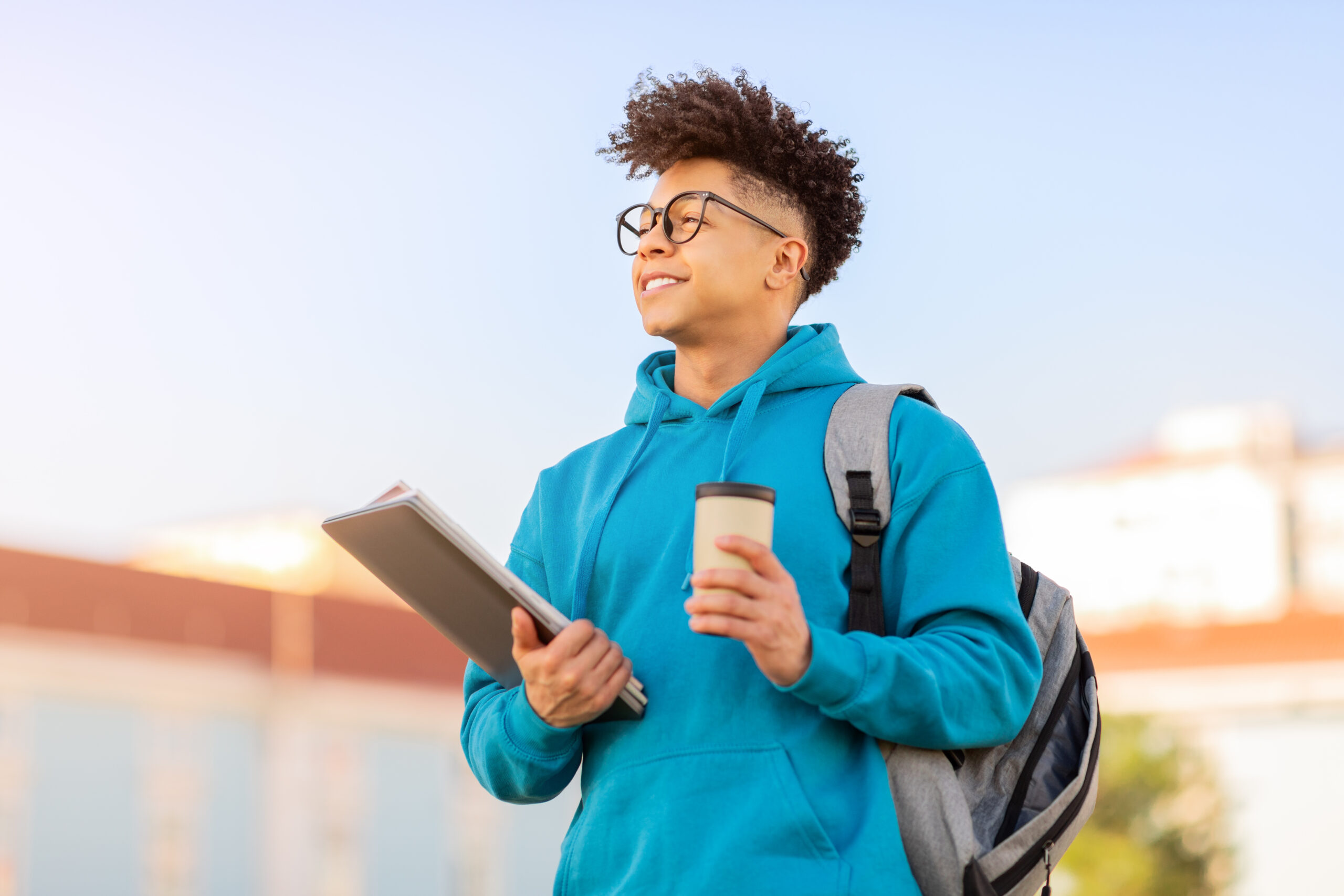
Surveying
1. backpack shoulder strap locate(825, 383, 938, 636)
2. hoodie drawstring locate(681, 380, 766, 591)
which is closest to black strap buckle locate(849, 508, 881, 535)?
backpack shoulder strap locate(825, 383, 938, 636)

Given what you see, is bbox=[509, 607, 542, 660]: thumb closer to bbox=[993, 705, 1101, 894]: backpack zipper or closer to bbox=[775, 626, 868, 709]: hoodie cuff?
bbox=[775, 626, 868, 709]: hoodie cuff

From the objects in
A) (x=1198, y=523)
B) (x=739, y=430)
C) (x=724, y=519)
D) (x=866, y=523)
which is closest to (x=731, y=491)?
(x=724, y=519)

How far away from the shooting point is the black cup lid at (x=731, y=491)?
1.89 meters

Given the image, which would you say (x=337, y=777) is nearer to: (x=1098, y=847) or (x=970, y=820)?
(x=1098, y=847)

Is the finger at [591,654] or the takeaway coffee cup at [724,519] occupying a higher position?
the takeaway coffee cup at [724,519]

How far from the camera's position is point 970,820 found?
6.80 feet

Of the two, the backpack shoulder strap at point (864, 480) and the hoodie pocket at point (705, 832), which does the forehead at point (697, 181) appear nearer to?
the backpack shoulder strap at point (864, 480)

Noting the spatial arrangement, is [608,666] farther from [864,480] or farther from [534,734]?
[864,480]

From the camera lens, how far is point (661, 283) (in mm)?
2451

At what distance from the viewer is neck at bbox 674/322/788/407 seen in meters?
2.51

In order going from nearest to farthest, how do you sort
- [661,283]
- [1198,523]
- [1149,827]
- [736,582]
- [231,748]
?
1. [736,582]
2. [661,283]
3. [1149,827]
4. [231,748]
5. [1198,523]

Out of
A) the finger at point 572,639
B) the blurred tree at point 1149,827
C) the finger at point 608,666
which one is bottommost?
the blurred tree at point 1149,827

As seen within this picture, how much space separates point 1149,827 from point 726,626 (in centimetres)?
2080

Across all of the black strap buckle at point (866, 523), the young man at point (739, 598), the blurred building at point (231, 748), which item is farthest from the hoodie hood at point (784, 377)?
the blurred building at point (231, 748)
